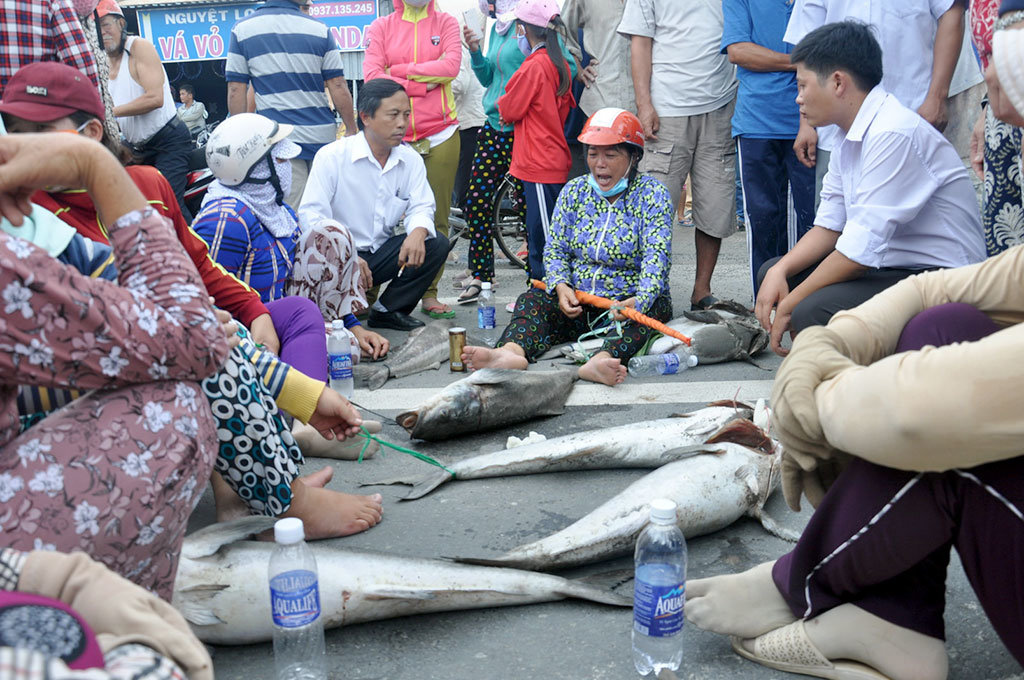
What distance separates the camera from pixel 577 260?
198 inches

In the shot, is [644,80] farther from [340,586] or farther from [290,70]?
[340,586]

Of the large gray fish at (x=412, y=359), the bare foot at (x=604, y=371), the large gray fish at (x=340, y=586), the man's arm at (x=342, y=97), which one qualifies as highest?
the man's arm at (x=342, y=97)

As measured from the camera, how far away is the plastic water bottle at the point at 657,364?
14.6 feet

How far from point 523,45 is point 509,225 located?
2358 mm

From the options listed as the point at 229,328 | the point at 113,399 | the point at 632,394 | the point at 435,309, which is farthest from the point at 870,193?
the point at 435,309

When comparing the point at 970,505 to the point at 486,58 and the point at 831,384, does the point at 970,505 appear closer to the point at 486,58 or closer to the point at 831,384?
the point at 831,384

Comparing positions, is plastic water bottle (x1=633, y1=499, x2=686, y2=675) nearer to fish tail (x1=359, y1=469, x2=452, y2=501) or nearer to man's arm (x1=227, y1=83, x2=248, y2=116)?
fish tail (x1=359, y1=469, x2=452, y2=501)

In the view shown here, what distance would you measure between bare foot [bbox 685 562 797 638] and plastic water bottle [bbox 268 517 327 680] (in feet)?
2.83

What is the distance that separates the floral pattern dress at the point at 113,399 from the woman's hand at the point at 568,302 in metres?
3.12

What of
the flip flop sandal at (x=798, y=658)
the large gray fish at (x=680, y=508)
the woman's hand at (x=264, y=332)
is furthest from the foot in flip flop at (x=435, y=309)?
the flip flop sandal at (x=798, y=658)

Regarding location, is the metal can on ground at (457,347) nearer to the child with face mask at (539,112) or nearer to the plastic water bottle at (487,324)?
the plastic water bottle at (487,324)

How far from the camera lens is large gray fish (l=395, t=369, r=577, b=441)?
3.52 metres

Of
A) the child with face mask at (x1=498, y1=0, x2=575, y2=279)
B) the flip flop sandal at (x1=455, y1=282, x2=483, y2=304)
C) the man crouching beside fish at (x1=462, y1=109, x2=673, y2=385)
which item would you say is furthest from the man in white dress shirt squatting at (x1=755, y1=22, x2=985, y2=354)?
the flip flop sandal at (x1=455, y1=282, x2=483, y2=304)

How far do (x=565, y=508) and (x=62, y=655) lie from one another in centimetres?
207
